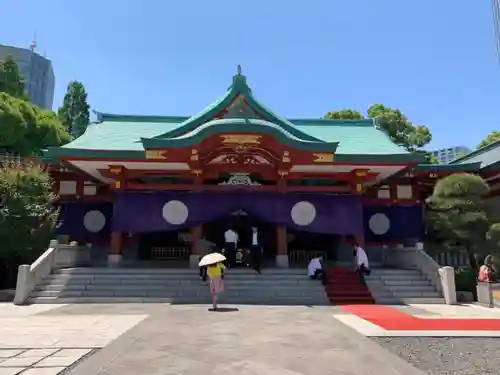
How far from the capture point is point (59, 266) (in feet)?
48.8

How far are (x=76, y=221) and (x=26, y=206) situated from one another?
158 inches

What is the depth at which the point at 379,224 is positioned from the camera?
18250 mm

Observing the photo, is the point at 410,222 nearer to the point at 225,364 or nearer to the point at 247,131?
the point at 247,131

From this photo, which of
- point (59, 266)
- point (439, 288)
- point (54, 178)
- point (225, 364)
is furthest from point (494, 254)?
point (54, 178)

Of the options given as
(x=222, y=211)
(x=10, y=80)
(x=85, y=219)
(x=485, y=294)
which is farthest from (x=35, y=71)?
(x=485, y=294)

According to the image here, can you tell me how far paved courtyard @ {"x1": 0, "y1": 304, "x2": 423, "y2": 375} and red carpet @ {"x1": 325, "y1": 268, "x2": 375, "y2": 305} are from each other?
2.74 m

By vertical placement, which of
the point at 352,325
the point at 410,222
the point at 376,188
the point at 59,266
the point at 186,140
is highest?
the point at 186,140

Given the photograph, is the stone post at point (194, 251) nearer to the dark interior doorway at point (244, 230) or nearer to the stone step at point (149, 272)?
the stone step at point (149, 272)

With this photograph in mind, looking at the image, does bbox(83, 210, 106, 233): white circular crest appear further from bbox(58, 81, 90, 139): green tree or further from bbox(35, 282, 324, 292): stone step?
bbox(58, 81, 90, 139): green tree

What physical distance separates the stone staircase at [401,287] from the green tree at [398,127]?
76.6 feet

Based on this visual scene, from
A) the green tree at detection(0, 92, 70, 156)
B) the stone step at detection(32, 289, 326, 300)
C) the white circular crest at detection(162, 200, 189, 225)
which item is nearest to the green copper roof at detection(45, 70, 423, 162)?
the white circular crest at detection(162, 200, 189, 225)

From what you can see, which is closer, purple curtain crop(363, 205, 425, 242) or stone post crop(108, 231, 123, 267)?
stone post crop(108, 231, 123, 267)

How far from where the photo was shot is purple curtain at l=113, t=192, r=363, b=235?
609 inches

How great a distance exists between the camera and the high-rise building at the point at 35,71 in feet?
334
